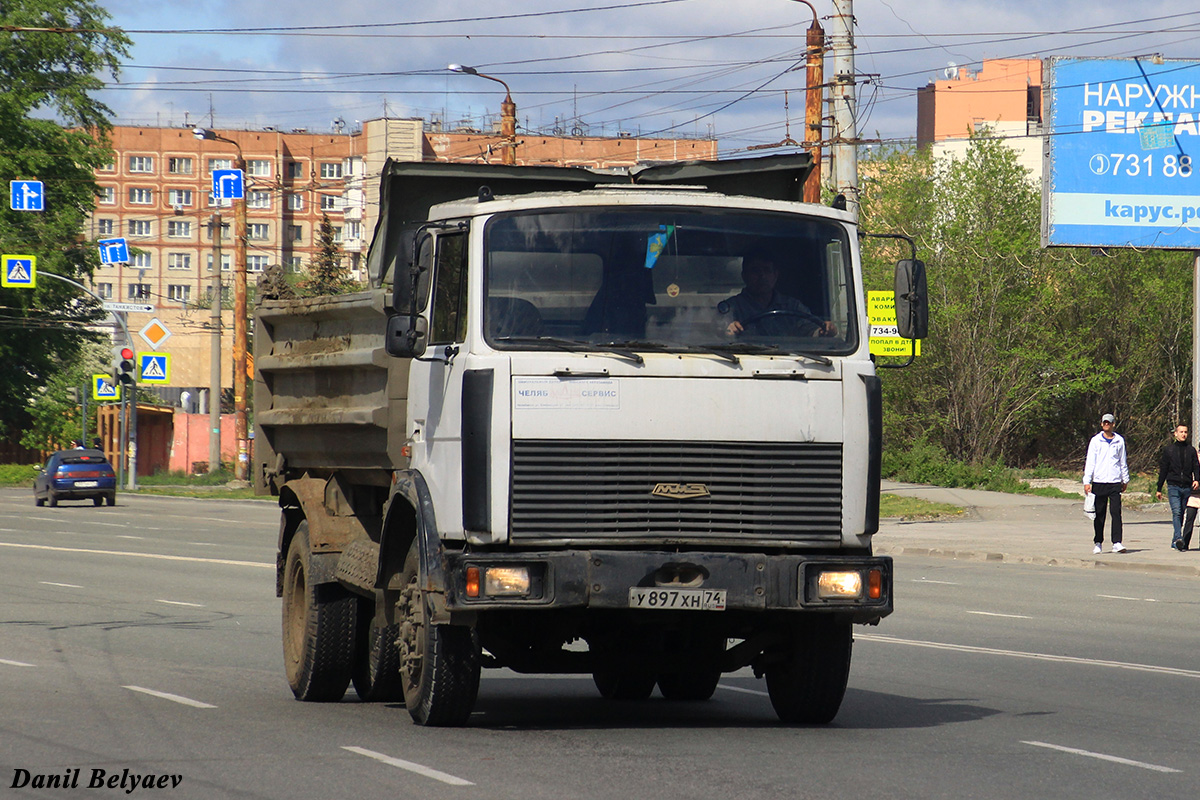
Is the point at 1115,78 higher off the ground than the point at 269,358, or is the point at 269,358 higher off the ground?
the point at 1115,78

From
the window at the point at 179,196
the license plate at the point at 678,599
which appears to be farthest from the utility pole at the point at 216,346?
the window at the point at 179,196

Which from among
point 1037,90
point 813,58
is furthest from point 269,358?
point 1037,90

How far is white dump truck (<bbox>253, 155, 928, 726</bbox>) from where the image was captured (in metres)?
7.80

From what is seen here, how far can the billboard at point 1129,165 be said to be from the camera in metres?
30.2

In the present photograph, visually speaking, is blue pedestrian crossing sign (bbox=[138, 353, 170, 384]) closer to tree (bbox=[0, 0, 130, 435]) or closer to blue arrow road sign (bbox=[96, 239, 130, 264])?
blue arrow road sign (bbox=[96, 239, 130, 264])

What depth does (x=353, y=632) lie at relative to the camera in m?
9.91

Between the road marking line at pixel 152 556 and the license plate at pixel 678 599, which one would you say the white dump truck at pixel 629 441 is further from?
the road marking line at pixel 152 556

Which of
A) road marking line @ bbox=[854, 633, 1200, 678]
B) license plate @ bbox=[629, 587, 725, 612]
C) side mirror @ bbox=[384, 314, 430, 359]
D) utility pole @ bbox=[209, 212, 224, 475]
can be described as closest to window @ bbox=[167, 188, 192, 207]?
utility pole @ bbox=[209, 212, 224, 475]

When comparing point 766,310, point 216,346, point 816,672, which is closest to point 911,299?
point 766,310

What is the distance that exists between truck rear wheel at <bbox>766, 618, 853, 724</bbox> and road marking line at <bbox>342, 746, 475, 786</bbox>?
2.27 m

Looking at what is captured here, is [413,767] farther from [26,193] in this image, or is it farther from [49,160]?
[49,160]

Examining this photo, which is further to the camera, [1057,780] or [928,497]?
[928,497]

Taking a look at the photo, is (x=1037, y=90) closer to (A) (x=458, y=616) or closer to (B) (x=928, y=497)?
(B) (x=928, y=497)

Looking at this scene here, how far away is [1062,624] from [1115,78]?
18655 millimetres
